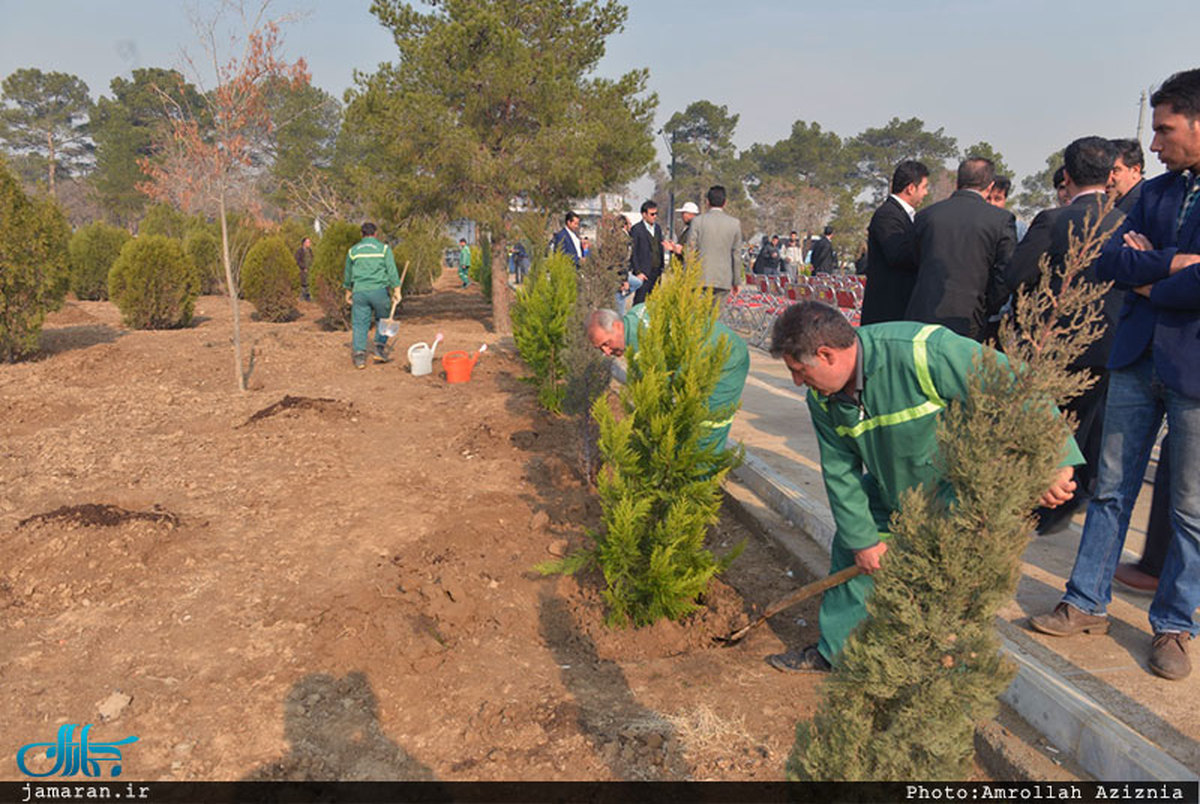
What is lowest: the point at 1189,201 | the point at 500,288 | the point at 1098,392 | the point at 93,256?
the point at 93,256

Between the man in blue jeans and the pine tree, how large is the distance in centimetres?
134

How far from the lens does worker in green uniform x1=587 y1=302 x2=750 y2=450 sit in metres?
3.67

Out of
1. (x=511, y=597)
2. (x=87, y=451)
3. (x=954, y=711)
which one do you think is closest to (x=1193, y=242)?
(x=954, y=711)

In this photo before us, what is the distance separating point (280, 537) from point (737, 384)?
2802 mm

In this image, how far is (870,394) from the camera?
8.59ft

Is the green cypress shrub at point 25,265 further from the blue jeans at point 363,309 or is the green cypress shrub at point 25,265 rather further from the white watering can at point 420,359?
the white watering can at point 420,359

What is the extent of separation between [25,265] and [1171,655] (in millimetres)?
11559

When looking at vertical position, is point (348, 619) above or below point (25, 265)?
below

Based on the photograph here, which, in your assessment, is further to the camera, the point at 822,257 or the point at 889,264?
the point at 822,257

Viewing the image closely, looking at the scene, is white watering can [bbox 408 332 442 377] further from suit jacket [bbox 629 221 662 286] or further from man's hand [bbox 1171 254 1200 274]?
man's hand [bbox 1171 254 1200 274]

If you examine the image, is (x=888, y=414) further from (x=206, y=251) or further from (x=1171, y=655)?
(x=206, y=251)

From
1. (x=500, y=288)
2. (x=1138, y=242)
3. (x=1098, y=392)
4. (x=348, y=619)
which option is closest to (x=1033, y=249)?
(x=1098, y=392)

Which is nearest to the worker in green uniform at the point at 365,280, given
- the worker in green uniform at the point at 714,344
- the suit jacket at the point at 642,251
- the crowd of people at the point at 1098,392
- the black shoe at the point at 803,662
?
the suit jacket at the point at 642,251

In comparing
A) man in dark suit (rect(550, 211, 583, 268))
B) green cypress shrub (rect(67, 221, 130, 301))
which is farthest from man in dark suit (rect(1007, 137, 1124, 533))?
green cypress shrub (rect(67, 221, 130, 301))
